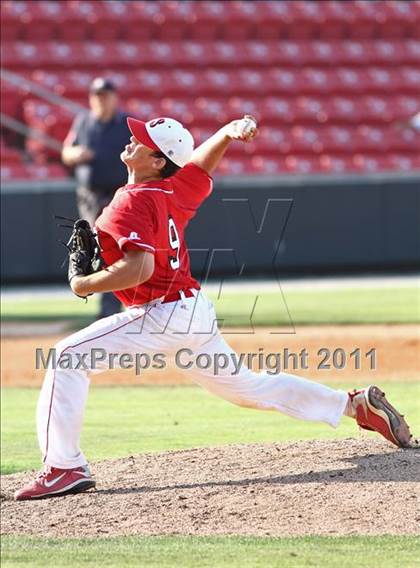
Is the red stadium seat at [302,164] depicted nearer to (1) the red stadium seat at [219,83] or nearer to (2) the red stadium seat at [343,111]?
(2) the red stadium seat at [343,111]

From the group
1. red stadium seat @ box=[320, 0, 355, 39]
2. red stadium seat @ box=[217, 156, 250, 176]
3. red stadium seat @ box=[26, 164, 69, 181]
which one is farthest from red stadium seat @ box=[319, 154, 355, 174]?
red stadium seat @ box=[26, 164, 69, 181]

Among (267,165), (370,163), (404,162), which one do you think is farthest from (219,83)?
(404,162)

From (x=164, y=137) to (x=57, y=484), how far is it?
175 cm

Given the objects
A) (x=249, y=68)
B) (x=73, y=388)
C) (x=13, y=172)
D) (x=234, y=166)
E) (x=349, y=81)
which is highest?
(x=249, y=68)

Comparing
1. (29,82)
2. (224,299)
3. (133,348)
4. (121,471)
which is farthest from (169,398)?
(29,82)

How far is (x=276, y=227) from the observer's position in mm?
18391

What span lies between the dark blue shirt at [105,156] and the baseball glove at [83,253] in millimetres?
5518

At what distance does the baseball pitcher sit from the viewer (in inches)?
215

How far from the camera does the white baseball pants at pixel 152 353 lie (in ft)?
18.1

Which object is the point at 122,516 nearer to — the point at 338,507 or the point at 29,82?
the point at 338,507

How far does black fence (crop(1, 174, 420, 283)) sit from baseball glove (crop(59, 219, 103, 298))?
11953 mm

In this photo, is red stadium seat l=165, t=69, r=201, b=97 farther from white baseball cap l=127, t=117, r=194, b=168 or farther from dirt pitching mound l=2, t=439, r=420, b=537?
white baseball cap l=127, t=117, r=194, b=168

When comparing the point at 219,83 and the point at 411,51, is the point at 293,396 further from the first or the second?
the point at 411,51

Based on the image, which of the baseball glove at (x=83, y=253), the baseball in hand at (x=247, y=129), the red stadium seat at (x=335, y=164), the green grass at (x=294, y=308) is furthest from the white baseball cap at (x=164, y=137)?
the red stadium seat at (x=335, y=164)
